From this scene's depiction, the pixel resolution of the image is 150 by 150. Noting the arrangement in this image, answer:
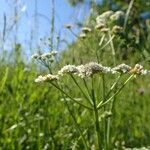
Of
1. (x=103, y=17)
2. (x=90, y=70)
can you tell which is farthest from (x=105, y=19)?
(x=90, y=70)

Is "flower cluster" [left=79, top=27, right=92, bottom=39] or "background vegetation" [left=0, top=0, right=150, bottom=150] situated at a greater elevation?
"flower cluster" [left=79, top=27, right=92, bottom=39]

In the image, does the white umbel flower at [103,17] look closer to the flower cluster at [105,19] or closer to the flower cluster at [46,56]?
the flower cluster at [105,19]

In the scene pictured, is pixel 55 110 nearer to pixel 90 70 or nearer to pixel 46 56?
pixel 46 56

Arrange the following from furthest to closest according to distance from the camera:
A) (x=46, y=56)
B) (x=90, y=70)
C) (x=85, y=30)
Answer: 1. (x=85, y=30)
2. (x=46, y=56)
3. (x=90, y=70)

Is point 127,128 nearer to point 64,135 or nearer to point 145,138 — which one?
point 145,138

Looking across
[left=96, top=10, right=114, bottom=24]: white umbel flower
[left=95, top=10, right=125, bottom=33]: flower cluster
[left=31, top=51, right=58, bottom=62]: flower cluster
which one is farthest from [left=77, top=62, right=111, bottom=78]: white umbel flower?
[left=96, top=10, right=114, bottom=24]: white umbel flower

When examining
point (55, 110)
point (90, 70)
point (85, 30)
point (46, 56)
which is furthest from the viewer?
point (55, 110)

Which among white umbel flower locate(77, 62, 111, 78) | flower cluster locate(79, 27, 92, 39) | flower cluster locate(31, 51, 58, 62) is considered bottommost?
white umbel flower locate(77, 62, 111, 78)

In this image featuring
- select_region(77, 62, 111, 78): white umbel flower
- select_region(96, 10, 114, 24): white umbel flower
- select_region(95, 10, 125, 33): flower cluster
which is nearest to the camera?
select_region(77, 62, 111, 78): white umbel flower

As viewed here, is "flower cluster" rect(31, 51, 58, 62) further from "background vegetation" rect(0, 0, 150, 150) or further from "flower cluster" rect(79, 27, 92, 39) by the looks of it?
"flower cluster" rect(79, 27, 92, 39)

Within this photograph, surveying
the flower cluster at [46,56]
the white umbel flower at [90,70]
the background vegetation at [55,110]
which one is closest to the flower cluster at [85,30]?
the background vegetation at [55,110]

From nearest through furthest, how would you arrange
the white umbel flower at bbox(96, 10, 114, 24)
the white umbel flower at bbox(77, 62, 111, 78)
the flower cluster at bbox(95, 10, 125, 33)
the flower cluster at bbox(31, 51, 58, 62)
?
1. the white umbel flower at bbox(77, 62, 111, 78)
2. the flower cluster at bbox(31, 51, 58, 62)
3. the flower cluster at bbox(95, 10, 125, 33)
4. the white umbel flower at bbox(96, 10, 114, 24)
